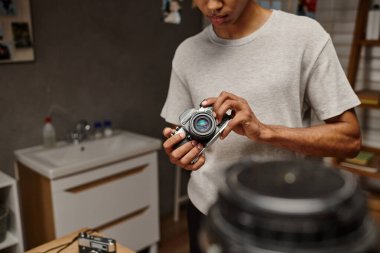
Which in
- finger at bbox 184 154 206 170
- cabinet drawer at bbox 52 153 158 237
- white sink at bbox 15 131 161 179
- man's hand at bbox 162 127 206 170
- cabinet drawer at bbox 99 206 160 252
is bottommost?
cabinet drawer at bbox 99 206 160 252

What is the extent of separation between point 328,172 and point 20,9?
2132 mm

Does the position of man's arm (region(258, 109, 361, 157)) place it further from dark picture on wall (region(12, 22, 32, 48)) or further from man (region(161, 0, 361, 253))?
dark picture on wall (region(12, 22, 32, 48))

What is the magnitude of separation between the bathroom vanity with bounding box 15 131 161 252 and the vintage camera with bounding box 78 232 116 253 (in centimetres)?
75

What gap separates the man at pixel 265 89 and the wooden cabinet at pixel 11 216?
1102 millimetres

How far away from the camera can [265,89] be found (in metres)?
1.02

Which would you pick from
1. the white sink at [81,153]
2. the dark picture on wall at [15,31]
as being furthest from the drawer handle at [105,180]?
the dark picture on wall at [15,31]

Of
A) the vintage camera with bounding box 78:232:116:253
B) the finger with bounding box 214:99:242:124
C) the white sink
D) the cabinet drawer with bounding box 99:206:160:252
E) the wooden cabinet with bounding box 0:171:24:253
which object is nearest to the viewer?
the finger with bounding box 214:99:242:124

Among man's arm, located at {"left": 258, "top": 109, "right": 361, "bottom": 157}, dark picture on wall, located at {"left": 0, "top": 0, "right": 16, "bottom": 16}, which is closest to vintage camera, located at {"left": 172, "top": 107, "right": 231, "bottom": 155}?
man's arm, located at {"left": 258, "top": 109, "right": 361, "bottom": 157}

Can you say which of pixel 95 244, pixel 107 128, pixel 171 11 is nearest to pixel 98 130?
pixel 107 128

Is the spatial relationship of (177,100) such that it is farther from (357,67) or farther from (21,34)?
(357,67)

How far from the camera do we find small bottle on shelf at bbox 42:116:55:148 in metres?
2.28

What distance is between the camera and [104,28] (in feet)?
8.27

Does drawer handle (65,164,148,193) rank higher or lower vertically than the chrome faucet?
lower

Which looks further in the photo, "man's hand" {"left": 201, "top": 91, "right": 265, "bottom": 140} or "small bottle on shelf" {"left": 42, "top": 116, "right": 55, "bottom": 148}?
"small bottle on shelf" {"left": 42, "top": 116, "right": 55, "bottom": 148}
